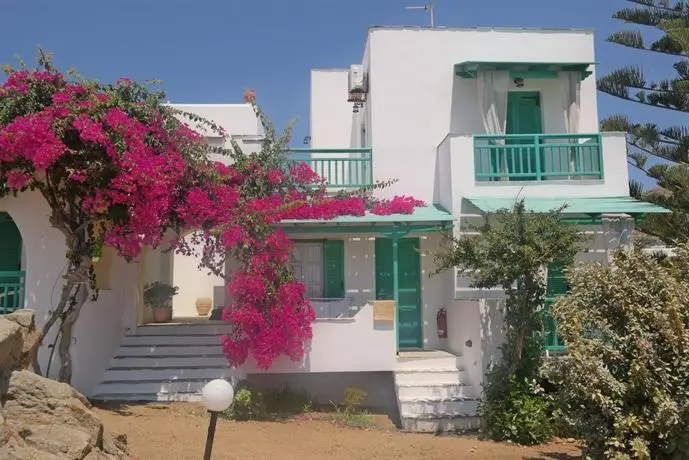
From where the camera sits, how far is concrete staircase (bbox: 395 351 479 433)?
9.81 m

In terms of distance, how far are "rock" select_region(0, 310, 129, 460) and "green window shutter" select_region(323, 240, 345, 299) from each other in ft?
22.1

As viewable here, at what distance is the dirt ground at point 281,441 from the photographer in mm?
7570

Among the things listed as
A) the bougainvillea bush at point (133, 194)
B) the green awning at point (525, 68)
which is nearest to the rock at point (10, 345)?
the bougainvillea bush at point (133, 194)

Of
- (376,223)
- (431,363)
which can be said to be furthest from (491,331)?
(376,223)

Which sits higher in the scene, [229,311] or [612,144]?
[612,144]

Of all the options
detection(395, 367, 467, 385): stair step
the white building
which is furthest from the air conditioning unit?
detection(395, 367, 467, 385): stair step

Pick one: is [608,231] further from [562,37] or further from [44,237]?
[44,237]

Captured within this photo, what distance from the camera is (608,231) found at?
11.8 meters

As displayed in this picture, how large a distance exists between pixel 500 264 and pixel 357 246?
4213mm

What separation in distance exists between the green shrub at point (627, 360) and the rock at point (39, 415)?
518cm

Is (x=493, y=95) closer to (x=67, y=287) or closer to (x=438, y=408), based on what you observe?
(x=438, y=408)

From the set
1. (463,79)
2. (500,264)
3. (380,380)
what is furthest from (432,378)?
(463,79)

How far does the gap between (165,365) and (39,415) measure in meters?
5.49

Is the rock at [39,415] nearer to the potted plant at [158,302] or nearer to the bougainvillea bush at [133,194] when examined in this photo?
the bougainvillea bush at [133,194]
